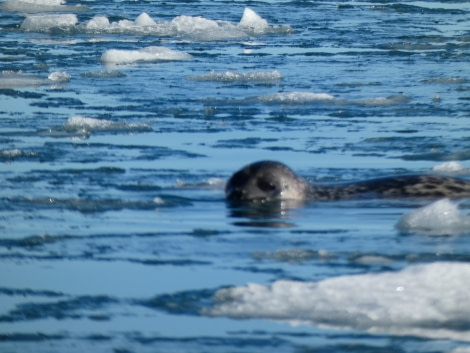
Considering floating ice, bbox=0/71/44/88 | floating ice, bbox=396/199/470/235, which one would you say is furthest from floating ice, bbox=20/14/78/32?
floating ice, bbox=396/199/470/235

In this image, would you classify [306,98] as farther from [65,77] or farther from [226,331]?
[226,331]

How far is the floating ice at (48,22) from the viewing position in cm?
1917

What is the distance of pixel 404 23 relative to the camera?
19.8m

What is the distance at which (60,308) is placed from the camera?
5.54 metres

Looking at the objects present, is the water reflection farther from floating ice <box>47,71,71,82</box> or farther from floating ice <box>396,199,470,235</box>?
floating ice <box>47,71,71,82</box>

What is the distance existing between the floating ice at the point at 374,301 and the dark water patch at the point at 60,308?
1.53ft

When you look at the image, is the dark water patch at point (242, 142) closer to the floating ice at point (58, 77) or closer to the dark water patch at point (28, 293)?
the floating ice at point (58, 77)

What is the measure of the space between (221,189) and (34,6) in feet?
47.9

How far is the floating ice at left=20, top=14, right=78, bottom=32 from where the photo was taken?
62.9 ft

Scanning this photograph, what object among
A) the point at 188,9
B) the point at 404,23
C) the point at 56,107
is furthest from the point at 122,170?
the point at 188,9

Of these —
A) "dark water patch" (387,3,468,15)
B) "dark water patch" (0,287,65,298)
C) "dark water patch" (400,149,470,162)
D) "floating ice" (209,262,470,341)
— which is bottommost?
"dark water patch" (0,287,65,298)

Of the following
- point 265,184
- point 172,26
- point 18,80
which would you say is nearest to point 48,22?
point 172,26

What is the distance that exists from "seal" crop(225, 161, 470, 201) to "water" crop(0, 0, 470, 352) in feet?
0.40

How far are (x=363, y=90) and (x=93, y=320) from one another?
8238 mm
